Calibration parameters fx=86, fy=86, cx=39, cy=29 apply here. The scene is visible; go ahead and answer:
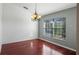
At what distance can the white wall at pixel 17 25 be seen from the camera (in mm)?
1616

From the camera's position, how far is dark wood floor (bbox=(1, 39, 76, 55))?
5.08ft

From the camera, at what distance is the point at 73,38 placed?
5.36ft

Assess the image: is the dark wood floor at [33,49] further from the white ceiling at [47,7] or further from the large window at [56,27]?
the white ceiling at [47,7]

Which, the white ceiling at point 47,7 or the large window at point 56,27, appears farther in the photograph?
the large window at point 56,27

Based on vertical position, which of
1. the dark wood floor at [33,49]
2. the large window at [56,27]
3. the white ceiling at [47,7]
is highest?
the white ceiling at [47,7]

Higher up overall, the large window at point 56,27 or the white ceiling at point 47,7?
the white ceiling at point 47,7

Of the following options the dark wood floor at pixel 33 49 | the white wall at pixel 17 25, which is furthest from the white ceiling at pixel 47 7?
the dark wood floor at pixel 33 49

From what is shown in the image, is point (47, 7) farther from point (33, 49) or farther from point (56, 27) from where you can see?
point (33, 49)

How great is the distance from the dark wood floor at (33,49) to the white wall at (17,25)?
0.10m

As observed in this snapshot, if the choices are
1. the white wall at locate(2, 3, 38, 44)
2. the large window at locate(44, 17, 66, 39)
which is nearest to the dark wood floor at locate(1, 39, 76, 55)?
the white wall at locate(2, 3, 38, 44)

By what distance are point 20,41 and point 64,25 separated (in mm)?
932

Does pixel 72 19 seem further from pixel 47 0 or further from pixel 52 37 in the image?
pixel 47 0

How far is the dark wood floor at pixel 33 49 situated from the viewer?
1.55 metres
